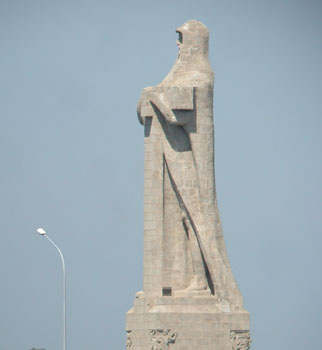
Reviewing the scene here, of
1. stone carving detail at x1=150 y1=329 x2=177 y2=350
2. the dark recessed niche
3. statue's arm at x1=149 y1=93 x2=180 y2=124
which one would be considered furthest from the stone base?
statue's arm at x1=149 y1=93 x2=180 y2=124

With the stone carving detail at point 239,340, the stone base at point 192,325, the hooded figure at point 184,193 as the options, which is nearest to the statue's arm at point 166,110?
the hooded figure at point 184,193

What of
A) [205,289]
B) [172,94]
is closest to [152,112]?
[172,94]

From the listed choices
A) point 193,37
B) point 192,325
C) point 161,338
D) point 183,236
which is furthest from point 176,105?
point 161,338

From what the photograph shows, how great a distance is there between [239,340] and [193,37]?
951cm

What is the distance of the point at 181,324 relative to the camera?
75.8 metres

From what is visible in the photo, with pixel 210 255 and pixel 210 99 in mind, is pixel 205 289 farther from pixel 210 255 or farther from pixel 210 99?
pixel 210 99

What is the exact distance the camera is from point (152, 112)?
77000 millimetres

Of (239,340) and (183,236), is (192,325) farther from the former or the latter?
(183,236)

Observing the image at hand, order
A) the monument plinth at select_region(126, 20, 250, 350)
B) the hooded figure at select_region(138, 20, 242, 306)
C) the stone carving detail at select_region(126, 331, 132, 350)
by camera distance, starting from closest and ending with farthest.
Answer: the monument plinth at select_region(126, 20, 250, 350) < the hooded figure at select_region(138, 20, 242, 306) < the stone carving detail at select_region(126, 331, 132, 350)

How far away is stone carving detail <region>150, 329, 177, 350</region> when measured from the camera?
75.7 meters

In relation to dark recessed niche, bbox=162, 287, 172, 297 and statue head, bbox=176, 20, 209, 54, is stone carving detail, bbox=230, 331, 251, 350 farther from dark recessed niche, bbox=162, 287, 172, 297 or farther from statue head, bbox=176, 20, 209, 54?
statue head, bbox=176, 20, 209, 54

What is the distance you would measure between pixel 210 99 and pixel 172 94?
131 centimetres

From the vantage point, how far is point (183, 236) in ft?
252

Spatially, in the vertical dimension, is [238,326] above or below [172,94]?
below
